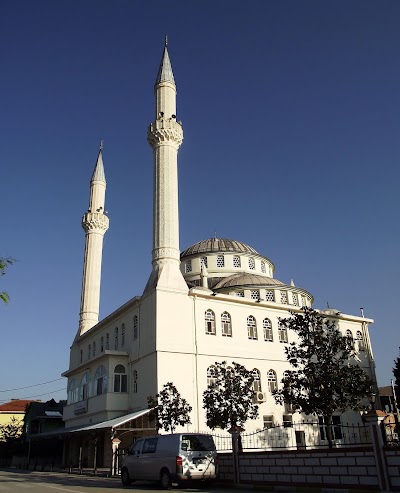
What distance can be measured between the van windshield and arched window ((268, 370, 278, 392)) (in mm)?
13545

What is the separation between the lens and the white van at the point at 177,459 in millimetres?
11977

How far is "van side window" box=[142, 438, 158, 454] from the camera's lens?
13.2 m

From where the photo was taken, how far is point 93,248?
34.9m

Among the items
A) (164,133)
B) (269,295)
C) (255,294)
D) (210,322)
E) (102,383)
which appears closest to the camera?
(210,322)

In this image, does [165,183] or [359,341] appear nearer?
[165,183]

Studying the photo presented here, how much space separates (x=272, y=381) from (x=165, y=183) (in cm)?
1257

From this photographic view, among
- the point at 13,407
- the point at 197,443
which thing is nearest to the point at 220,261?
the point at 197,443

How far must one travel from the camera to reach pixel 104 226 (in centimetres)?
3588

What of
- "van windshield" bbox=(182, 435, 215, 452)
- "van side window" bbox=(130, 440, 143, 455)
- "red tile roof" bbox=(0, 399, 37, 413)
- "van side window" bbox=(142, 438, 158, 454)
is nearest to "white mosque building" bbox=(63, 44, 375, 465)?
"van side window" bbox=(130, 440, 143, 455)

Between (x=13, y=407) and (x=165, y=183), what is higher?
(x=165, y=183)

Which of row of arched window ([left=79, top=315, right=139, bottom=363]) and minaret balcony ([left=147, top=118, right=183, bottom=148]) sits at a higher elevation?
minaret balcony ([left=147, top=118, right=183, bottom=148])

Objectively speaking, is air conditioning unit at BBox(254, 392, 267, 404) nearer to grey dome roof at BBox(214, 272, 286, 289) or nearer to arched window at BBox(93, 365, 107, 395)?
arched window at BBox(93, 365, 107, 395)

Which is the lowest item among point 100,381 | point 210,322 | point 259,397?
point 259,397

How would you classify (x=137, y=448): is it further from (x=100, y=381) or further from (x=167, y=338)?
(x=100, y=381)
